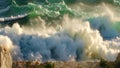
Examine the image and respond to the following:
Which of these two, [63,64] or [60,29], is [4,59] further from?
[60,29]

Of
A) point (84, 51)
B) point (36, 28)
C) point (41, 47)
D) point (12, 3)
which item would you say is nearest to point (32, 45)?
point (41, 47)

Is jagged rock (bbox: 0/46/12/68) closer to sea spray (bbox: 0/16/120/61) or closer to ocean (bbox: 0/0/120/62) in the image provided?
ocean (bbox: 0/0/120/62)

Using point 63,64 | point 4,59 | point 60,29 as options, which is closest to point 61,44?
point 60,29

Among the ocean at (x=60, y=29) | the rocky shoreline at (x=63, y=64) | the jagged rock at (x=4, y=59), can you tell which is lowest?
the ocean at (x=60, y=29)

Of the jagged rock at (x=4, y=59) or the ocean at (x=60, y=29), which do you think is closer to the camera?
Result: the jagged rock at (x=4, y=59)

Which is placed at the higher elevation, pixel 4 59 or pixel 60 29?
pixel 4 59

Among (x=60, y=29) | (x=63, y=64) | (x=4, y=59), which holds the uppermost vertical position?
(x=4, y=59)

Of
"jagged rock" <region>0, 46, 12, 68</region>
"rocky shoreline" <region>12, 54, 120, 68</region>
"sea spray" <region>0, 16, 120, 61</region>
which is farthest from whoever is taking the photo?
"sea spray" <region>0, 16, 120, 61</region>

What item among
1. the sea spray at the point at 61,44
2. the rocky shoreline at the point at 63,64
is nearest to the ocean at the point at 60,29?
the sea spray at the point at 61,44

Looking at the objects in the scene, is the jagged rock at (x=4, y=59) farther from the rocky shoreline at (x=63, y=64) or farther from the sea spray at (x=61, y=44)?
the sea spray at (x=61, y=44)

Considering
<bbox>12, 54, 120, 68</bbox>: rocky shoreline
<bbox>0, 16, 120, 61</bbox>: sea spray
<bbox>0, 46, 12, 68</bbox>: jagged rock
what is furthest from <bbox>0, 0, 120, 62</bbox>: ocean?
<bbox>0, 46, 12, 68</bbox>: jagged rock

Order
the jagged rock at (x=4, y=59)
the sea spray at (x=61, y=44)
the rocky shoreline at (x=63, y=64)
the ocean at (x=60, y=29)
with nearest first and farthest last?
the jagged rock at (x=4, y=59)
the rocky shoreline at (x=63, y=64)
the sea spray at (x=61, y=44)
the ocean at (x=60, y=29)
